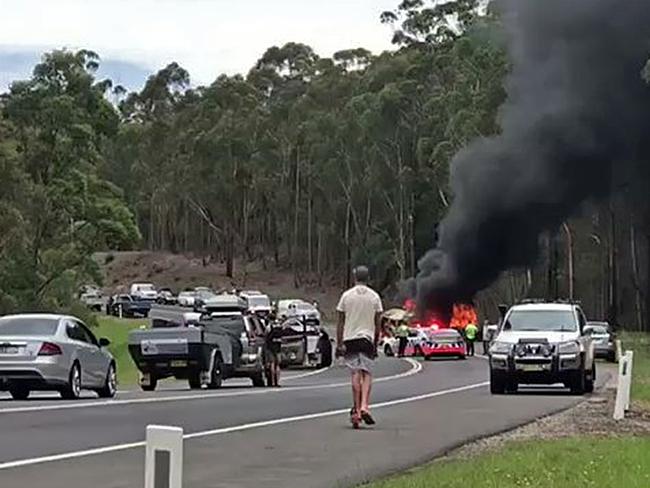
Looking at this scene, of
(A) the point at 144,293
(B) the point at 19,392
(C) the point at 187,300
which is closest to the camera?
(B) the point at 19,392

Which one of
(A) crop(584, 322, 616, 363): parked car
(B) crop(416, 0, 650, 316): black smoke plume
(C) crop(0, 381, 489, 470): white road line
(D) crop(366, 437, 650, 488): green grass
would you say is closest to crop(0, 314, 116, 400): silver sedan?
(C) crop(0, 381, 489, 470): white road line

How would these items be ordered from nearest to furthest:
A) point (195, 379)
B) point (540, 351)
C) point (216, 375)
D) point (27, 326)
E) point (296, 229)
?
1. point (27, 326)
2. point (540, 351)
3. point (195, 379)
4. point (216, 375)
5. point (296, 229)

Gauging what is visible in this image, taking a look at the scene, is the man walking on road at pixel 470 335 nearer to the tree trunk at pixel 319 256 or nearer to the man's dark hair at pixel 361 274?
the man's dark hair at pixel 361 274

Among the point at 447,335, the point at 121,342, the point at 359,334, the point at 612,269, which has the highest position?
the point at 612,269

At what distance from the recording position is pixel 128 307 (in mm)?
88438

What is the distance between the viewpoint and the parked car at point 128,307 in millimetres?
86562

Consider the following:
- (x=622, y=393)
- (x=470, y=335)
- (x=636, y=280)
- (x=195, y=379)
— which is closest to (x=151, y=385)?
(x=195, y=379)

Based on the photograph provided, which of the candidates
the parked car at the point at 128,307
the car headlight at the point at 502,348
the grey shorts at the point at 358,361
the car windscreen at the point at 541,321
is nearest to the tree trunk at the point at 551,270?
the parked car at the point at 128,307

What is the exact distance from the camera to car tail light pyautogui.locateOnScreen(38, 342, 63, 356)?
22688mm

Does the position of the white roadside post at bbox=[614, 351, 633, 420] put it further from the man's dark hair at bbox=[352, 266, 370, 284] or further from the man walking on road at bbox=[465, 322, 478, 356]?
the man walking on road at bbox=[465, 322, 478, 356]

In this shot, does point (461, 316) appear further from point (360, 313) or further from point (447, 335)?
point (360, 313)

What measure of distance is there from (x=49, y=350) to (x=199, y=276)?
87408 millimetres

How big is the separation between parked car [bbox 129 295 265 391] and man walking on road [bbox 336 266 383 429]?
12224 mm

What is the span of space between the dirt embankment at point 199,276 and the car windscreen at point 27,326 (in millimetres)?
67144
